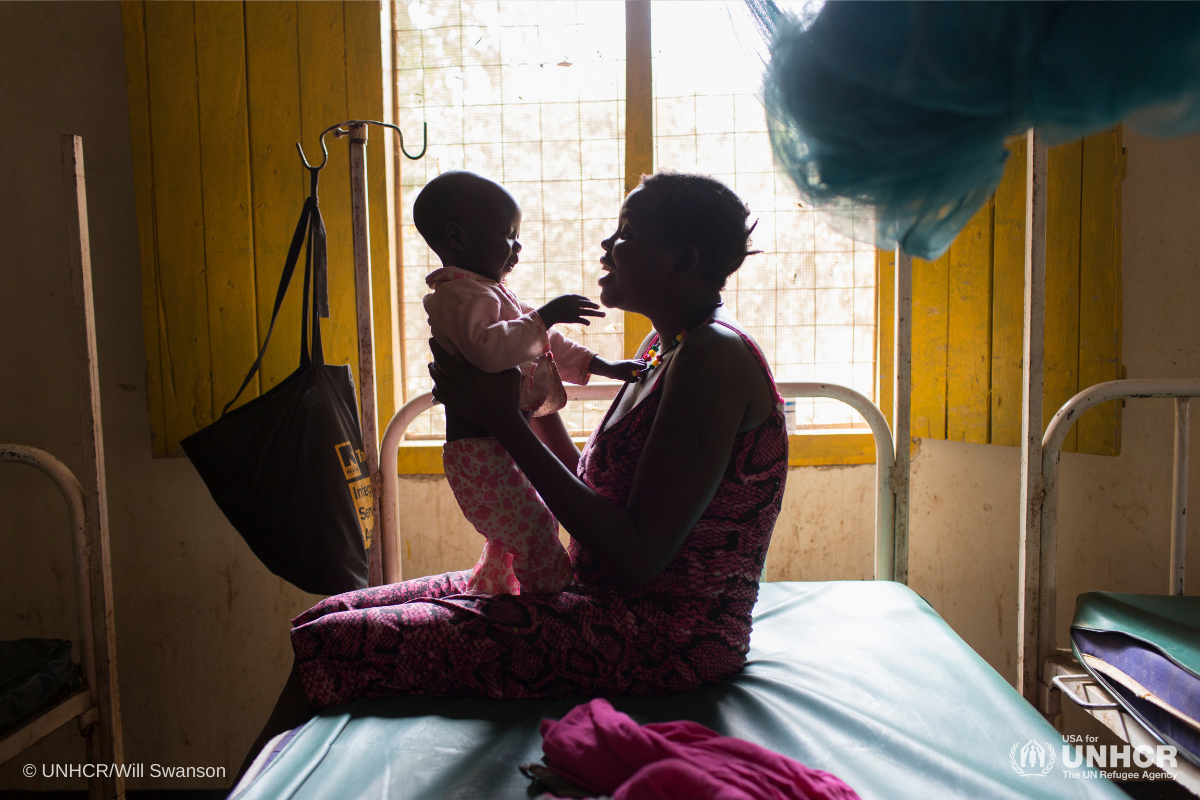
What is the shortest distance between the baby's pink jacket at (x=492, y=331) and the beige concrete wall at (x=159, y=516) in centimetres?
127

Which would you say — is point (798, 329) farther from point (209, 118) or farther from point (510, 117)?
point (209, 118)

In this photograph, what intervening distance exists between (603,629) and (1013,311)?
1892 millimetres

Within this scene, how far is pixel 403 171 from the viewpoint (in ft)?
8.27

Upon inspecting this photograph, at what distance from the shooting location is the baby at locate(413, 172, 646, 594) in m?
1.21

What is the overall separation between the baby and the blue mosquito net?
497 mm

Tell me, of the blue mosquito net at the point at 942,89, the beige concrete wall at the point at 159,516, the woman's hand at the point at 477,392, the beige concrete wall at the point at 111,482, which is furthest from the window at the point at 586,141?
the blue mosquito net at the point at 942,89

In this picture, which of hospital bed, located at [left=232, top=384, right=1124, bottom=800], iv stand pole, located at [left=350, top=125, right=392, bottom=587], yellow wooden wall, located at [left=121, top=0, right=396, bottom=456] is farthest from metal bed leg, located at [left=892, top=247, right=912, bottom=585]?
yellow wooden wall, located at [left=121, top=0, right=396, bottom=456]

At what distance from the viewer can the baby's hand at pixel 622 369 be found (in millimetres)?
1365

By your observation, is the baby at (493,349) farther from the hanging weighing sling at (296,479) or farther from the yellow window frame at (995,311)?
the yellow window frame at (995,311)

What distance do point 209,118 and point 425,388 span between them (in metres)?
1.19

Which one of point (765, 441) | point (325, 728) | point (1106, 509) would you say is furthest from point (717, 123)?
point (325, 728)

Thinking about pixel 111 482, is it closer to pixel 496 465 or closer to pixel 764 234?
pixel 496 465

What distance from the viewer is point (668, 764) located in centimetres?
73

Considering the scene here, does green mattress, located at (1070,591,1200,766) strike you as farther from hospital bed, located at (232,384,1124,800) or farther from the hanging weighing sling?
the hanging weighing sling
